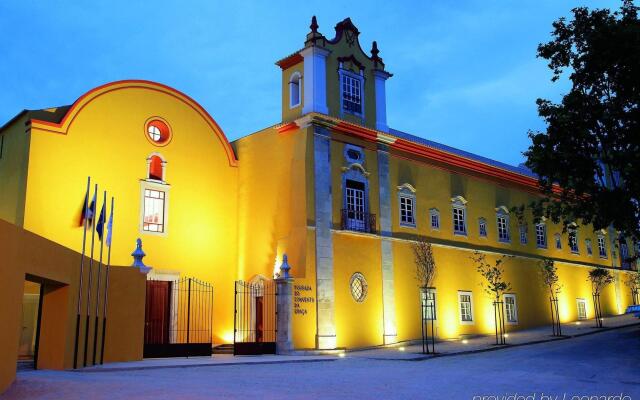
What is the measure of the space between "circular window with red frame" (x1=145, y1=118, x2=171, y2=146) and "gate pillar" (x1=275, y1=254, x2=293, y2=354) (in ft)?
20.9

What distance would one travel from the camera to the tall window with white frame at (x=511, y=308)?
28.5 metres

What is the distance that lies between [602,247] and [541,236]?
278 inches

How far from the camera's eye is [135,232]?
21.4 meters

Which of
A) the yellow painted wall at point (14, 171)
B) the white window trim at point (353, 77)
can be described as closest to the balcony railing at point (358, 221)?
the white window trim at point (353, 77)

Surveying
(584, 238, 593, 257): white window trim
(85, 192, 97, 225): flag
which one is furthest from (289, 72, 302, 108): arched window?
(584, 238, 593, 257): white window trim

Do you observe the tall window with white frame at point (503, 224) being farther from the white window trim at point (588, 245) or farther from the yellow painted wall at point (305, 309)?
the yellow painted wall at point (305, 309)

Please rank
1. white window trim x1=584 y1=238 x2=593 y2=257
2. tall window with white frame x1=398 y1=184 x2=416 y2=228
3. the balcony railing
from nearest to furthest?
the balcony railing, tall window with white frame x1=398 y1=184 x2=416 y2=228, white window trim x1=584 y1=238 x2=593 y2=257

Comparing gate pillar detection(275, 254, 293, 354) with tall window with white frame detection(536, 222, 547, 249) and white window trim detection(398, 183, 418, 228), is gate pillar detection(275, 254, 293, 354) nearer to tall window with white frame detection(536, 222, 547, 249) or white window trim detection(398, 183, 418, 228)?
white window trim detection(398, 183, 418, 228)

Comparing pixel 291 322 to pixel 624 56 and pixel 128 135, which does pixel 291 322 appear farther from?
pixel 624 56

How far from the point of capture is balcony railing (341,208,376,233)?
22641 mm

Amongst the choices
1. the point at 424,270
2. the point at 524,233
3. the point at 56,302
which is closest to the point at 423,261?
the point at 424,270

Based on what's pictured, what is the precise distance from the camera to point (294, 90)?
2397 centimetres

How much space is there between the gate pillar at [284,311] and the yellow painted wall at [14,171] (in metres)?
8.17

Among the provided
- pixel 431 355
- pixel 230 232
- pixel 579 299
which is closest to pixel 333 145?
pixel 230 232
